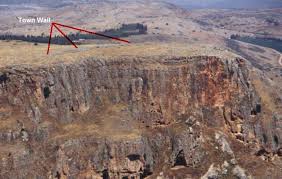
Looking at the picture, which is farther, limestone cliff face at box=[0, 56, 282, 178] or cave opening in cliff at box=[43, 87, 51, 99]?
cave opening in cliff at box=[43, 87, 51, 99]

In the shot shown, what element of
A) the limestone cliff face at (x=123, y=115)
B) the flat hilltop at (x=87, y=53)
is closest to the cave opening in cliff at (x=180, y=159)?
the limestone cliff face at (x=123, y=115)

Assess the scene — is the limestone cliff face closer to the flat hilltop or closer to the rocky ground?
the rocky ground

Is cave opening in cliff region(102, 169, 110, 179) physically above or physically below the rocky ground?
below

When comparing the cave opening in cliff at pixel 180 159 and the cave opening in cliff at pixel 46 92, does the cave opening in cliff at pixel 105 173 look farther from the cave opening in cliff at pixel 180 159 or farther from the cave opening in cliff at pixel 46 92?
the cave opening in cliff at pixel 46 92

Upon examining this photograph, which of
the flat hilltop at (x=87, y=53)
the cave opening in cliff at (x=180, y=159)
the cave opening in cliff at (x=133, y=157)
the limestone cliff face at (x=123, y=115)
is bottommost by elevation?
the cave opening in cliff at (x=180, y=159)

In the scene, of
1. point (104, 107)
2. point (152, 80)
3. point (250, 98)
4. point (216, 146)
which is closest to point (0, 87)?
point (104, 107)

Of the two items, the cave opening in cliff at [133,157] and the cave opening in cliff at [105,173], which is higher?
the cave opening in cliff at [133,157]

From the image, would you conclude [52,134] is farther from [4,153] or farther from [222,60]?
[222,60]

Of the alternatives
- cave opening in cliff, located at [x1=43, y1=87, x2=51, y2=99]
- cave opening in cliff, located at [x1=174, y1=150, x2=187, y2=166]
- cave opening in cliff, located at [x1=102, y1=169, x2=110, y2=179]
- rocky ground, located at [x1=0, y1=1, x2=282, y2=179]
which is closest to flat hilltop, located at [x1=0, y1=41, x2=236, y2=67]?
rocky ground, located at [x1=0, y1=1, x2=282, y2=179]
